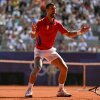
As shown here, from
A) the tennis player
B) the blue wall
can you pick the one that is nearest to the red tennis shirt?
the tennis player

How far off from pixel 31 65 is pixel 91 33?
157 inches

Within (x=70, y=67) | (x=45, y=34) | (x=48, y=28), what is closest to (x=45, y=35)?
(x=45, y=34)

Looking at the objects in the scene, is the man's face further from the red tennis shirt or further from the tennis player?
the red tennis shirt

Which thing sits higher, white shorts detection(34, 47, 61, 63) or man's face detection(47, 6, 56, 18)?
man's face detection(47, 6, 56, 18)

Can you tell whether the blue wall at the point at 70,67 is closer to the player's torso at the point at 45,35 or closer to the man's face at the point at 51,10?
the player's torso at the point at 45,35

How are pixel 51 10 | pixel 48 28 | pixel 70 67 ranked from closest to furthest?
pixel 51 10
pixel 48 28
pixel 70 67

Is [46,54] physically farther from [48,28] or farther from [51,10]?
[51,10]

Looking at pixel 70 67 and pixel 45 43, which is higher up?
pixel 45 43

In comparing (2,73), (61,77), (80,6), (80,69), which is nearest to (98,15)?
(80,6)

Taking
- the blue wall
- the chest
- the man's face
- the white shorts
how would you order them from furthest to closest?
the blue wall
the white shorts
the chest
the man's face

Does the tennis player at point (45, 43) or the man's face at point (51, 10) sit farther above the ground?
the man's face at point (51, 10)

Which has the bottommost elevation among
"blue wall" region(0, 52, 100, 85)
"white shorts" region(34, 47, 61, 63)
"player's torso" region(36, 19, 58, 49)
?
"blue wall" region(0, 52, 100, 85)

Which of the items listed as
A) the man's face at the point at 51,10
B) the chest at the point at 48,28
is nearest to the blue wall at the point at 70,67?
the chest at the point at 48,28

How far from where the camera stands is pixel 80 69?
69.5 ft
